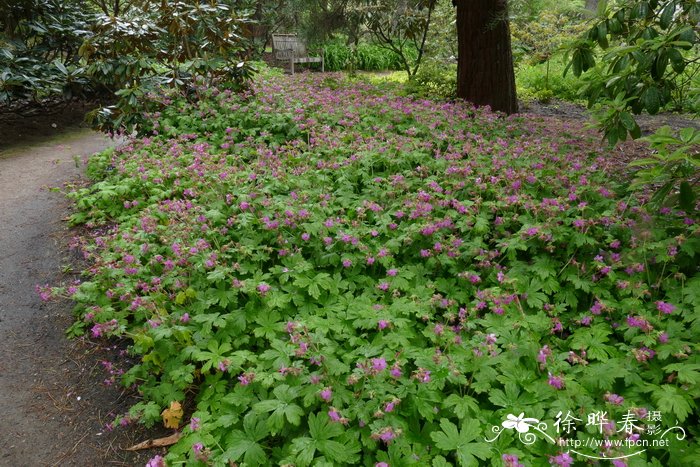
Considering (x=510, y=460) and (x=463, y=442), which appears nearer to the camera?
(x=510, y=460)

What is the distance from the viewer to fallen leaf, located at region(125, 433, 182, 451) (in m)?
2.32

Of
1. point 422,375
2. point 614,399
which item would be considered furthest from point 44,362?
point 614,399

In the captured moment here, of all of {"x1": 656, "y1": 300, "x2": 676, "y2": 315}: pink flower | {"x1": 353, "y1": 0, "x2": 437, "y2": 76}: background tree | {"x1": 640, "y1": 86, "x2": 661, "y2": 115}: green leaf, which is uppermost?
{"x1": 353, "y1": 0, "x2": 437, "y2": 76}: background tree

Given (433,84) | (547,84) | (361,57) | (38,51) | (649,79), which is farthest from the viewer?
(361,57)

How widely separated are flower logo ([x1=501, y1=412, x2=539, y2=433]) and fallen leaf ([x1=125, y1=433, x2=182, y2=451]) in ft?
5.36

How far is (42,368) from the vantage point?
2908mm

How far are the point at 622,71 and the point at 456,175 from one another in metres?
1.31

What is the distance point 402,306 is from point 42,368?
239cm

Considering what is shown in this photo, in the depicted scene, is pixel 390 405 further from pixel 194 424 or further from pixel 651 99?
pixel 651 99

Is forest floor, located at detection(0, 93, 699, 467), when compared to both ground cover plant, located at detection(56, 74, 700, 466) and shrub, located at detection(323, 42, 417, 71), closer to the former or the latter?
ground cover plant, located at detection(56, 74, 700, 466)

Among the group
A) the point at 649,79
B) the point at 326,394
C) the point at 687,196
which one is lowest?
the point at 326,394

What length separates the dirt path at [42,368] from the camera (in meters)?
2.39

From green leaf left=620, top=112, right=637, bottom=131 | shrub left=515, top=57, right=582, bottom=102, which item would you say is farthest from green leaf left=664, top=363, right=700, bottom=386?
shrub left=515, top=57, right=582, bottom=102

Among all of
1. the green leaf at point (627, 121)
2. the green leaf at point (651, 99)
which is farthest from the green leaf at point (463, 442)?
the green leaf at point (651, 99)
